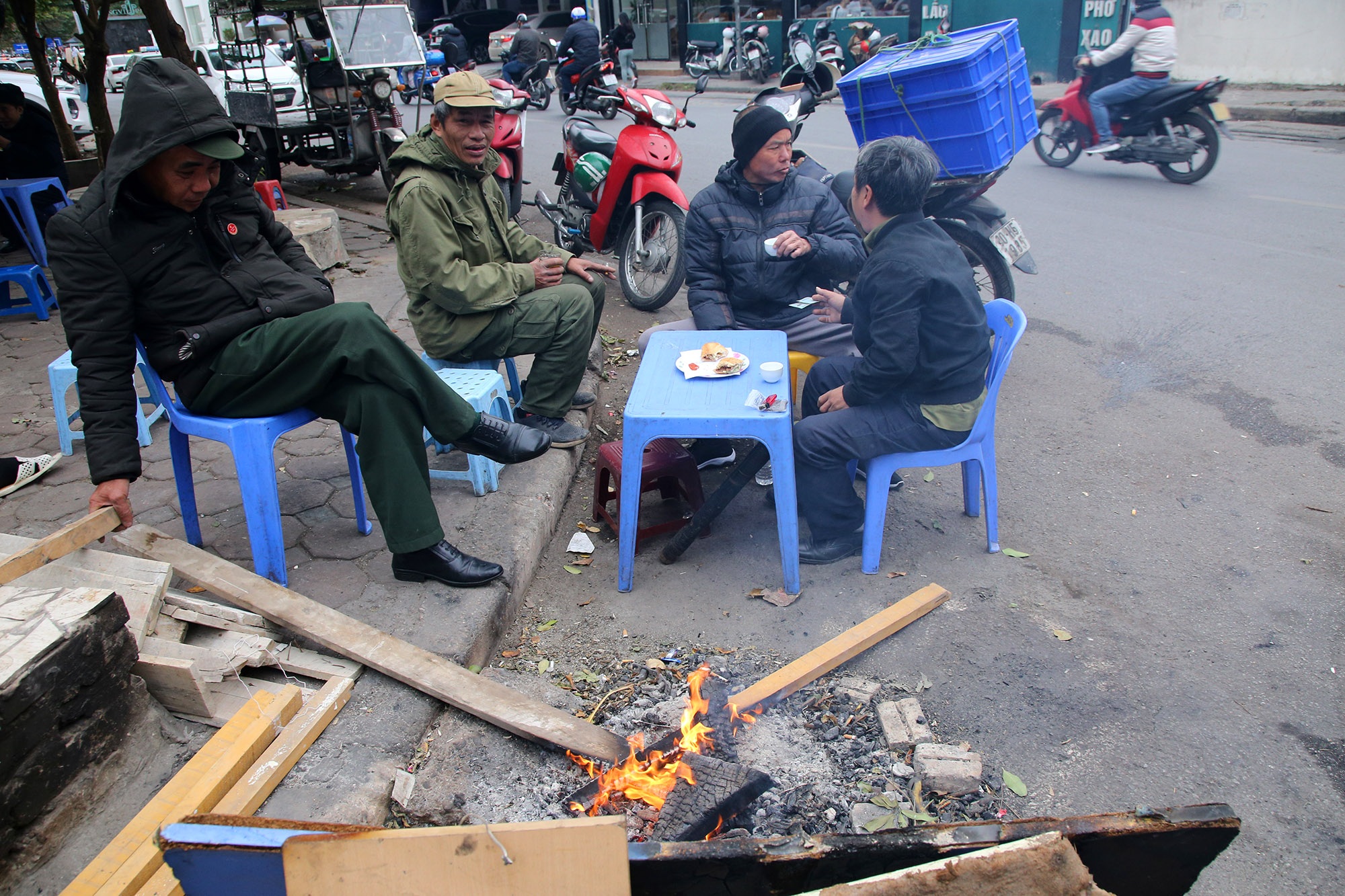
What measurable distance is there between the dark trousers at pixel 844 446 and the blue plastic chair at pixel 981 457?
43 millimetres

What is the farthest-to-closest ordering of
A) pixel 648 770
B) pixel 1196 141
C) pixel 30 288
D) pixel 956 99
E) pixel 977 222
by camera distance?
1. pixel 1196 141
2. pixel 30 288
3. pixel 977 222
4. pixel 956 99
5. pixel 648 770

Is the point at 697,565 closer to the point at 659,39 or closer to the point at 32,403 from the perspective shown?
the point at 32,403

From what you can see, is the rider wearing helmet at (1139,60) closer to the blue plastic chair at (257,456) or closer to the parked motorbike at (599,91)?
the parked motorbike at (599,91)

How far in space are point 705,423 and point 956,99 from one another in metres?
2.85

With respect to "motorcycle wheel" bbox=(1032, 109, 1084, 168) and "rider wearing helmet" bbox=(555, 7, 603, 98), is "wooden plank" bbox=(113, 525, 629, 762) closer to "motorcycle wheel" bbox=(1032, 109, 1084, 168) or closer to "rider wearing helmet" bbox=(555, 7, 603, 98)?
"motorcycle wheel" bbox=(1032, 109, 1084, 168)

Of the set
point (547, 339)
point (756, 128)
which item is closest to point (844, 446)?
point (547, 339)

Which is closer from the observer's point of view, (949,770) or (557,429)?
(949,770)

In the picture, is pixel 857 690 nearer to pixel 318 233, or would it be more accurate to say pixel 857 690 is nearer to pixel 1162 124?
pixel 318 233

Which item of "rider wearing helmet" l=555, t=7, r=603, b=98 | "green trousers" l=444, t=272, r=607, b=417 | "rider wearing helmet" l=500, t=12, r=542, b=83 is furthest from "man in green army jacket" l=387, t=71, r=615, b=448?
"rider wearing helmet" l=500, t=12, r=542, b=83

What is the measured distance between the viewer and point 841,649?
108 inches

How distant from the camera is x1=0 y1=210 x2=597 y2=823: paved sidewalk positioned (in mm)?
2215

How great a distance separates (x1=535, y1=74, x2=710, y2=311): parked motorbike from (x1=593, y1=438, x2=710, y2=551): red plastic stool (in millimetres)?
2343

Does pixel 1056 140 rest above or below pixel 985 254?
above

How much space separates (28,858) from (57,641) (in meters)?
0.46
